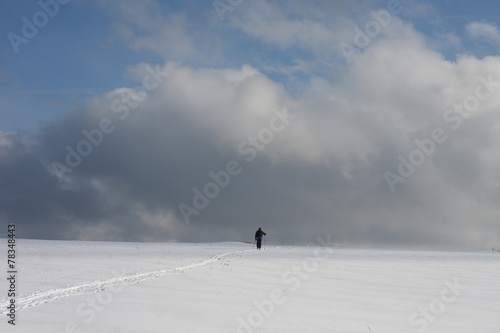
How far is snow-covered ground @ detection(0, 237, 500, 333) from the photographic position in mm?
10773

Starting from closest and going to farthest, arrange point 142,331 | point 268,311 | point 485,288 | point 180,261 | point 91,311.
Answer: point 142,331 < point 91,311 < point 268,311 < point 485,288 < point 180,261

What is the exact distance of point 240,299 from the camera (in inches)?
536

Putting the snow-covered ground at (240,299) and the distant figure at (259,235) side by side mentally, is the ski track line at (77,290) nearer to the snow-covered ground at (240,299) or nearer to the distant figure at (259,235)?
the snow-covered ground at (240,299)

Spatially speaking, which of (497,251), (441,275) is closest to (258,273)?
(441,275)

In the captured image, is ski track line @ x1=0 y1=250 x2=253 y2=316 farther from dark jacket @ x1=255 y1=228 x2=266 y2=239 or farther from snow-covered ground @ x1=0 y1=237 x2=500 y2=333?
dark jacket @ x1=255 y1=228 x2=266 y2=239

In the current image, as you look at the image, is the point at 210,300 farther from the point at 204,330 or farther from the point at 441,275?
the point at 441,275

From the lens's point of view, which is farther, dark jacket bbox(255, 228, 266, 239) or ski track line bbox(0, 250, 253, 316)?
dark jacket bbox(255, 228, 266, 239)

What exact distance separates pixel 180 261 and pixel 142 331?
13897 millimetres

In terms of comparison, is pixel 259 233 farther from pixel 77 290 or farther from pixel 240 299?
pixel 77 290

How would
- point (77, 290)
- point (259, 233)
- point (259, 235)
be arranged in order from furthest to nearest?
1. point (259, 233)
2. point (259, 235)
3. point (77, 290)

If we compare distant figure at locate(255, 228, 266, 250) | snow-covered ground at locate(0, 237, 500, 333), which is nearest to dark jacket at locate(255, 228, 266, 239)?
distant figure at locate(255, 228, 266, 250)

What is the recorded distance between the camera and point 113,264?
2083cm

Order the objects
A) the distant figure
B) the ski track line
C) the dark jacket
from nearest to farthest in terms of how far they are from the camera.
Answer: the ski track line
the distant figure
the dark jacket

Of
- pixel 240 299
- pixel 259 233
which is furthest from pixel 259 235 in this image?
pixel 240 299
